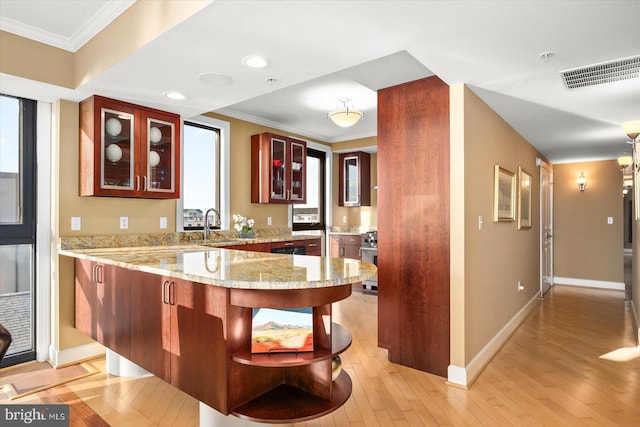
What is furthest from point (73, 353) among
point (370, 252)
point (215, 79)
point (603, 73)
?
point (603, 73)

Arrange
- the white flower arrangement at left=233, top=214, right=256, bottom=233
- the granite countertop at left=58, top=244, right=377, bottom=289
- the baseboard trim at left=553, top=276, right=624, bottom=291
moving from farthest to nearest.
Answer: the baseboard trim at left=553, top=276, right=624, bottom=291, the white flower arrangement at left=233, top=214, right=256, bottom=233, the granite countertop at left=58, top=244, right=377, bottom=289

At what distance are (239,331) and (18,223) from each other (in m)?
2.49

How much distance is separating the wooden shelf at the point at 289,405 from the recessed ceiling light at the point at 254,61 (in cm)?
189

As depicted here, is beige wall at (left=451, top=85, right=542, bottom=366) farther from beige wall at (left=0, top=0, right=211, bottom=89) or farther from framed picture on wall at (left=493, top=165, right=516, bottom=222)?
beige wall at (left=0, top=0, right=211, bottom=89)

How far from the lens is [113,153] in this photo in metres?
3.12

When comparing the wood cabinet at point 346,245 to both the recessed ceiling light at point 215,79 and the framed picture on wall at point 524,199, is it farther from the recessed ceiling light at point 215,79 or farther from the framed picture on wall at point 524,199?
the recessed ceiling light at point 215,79

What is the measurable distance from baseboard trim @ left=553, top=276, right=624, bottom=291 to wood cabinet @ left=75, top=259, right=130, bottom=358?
706 cm

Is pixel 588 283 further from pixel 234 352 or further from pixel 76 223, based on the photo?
pixel 76 223

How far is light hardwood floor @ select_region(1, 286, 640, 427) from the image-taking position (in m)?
2.25

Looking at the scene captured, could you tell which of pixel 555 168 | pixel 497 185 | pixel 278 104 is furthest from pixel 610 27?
pixel 555 168

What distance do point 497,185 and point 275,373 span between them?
2.57m

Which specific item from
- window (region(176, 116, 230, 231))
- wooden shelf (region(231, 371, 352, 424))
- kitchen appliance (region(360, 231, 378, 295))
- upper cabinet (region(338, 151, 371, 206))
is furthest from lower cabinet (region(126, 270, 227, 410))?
upper cabinet (region(338, 151, 371, 206))

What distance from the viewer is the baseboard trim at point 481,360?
267 cm

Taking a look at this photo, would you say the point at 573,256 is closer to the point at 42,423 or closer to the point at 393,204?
the point at 393,204
